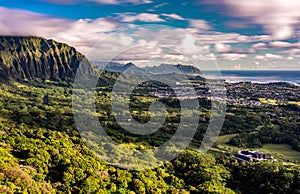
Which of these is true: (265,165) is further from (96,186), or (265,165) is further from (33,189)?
(33,189)

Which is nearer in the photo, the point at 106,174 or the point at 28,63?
the point at 106,174

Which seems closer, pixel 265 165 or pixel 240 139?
pixel 265 165

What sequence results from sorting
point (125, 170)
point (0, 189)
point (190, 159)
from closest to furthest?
point (0, 189) < point (125, 170) < point (190, 159)

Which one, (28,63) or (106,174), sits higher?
(28,63)

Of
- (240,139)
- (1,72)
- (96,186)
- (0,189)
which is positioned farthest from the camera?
(1,72)

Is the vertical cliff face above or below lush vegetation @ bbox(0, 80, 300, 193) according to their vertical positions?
above

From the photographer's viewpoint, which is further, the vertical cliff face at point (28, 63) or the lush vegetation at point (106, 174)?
the vertical cliff face at point (28, 63)

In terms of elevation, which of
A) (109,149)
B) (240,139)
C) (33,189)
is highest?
(33,189)

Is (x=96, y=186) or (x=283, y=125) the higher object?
(x=96, y=186)

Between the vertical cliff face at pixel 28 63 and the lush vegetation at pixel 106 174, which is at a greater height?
the vertical cliff face at pixel 28 63

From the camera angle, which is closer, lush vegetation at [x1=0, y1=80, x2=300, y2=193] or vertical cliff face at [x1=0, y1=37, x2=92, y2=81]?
lush vegetation at [x1=0, y1=80, x2=300, y2=193]

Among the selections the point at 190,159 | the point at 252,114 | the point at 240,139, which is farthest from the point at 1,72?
the point at 190,159
